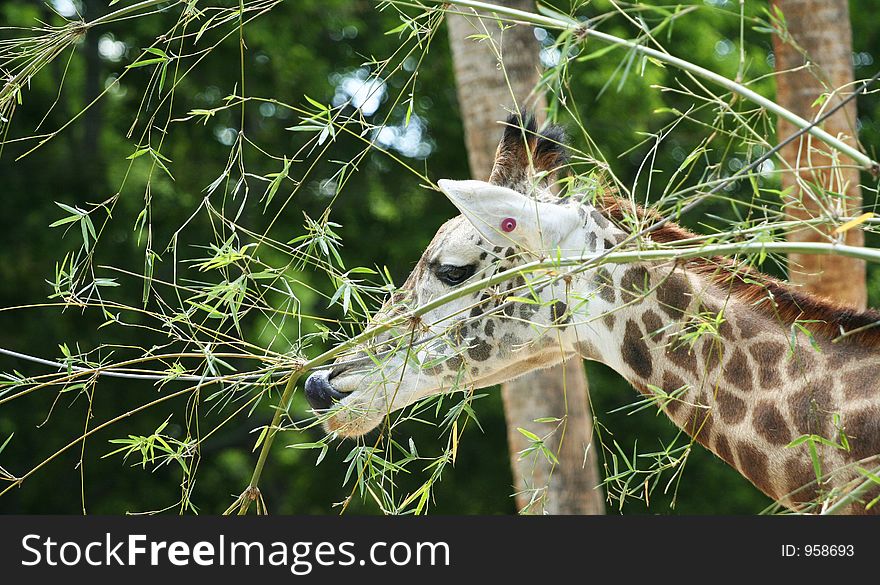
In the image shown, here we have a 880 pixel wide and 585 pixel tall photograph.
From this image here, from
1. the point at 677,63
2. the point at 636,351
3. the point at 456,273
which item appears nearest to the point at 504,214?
the point at 456,273

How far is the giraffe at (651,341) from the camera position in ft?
10.1

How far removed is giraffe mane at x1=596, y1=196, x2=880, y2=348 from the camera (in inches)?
124

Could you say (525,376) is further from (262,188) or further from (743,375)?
(262,188)

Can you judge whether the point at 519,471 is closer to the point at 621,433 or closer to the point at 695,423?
the point at 695,423

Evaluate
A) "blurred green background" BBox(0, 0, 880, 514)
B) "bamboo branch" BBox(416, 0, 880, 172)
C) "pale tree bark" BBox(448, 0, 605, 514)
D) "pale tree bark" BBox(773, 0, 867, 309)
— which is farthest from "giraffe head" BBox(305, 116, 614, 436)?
"blurred green background" BBox(0, 0, 880, 514)

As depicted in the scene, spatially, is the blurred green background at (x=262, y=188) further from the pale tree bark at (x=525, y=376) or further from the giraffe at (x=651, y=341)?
the giraffe at (x=651, y=341)

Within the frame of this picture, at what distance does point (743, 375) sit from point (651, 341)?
1.09ft

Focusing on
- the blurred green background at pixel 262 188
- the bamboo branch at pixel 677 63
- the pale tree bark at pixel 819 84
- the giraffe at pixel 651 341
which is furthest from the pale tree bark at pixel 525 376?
the blurred green background at pixel 262 188

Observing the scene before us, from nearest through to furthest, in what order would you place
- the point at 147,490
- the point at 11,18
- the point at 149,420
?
the point at 11,18
the point at 149,420
the point at 147,490

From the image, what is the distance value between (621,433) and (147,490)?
545 centimetres

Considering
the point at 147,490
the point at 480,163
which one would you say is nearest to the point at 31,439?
the point at 147,490

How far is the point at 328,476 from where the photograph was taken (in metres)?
12.7

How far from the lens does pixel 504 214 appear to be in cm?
332

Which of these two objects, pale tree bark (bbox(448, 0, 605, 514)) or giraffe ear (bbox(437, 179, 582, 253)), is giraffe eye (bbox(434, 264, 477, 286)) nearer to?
giraffe ear (bbox(437, 179, 582, 253))
